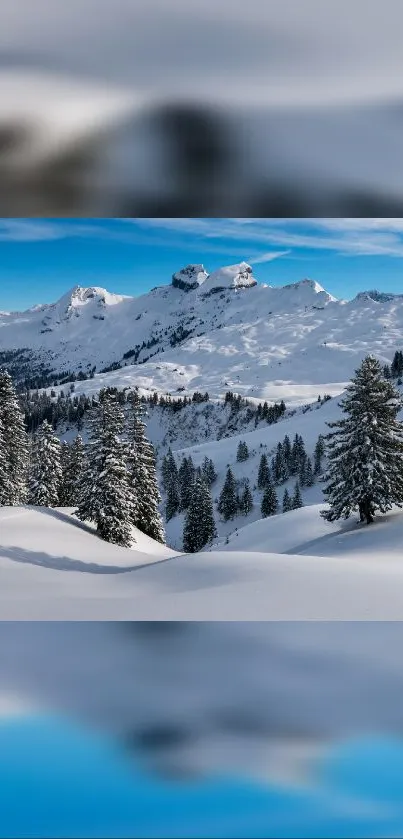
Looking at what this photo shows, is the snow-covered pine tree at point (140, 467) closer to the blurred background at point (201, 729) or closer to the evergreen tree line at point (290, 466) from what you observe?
the blurred background at point (201, 729)

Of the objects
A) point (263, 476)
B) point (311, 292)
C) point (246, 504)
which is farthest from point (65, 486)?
point (311, 292)

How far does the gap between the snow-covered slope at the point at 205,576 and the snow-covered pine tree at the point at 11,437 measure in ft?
13.1

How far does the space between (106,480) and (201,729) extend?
15.9 meters

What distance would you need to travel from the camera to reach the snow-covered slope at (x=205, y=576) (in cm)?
176

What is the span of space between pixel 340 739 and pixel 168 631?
13.6 inches

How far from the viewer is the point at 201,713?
79 cm

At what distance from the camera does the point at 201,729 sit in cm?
75

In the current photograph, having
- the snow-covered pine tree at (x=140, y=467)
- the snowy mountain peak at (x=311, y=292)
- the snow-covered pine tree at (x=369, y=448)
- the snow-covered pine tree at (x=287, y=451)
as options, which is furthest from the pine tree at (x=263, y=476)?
the snowy mountain peak at (x=311, y=292)

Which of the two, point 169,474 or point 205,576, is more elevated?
point 205,576

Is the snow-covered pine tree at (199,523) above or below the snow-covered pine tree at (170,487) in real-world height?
above

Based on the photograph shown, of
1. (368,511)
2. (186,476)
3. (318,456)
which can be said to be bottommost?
(186,476)
